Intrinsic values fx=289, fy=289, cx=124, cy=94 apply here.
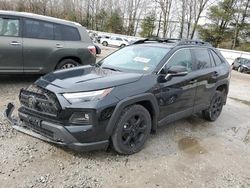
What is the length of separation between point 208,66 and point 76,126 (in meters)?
3.25

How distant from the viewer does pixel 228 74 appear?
21.4 ft

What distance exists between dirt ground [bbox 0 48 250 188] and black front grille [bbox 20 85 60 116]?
603 mm

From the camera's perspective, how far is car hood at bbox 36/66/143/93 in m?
3.73

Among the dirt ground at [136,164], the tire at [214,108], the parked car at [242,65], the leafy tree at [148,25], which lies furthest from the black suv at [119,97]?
the leafy tree at [148,25]

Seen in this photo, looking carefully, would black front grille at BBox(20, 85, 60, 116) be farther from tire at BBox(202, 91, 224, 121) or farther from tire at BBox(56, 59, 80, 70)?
tire at BBox(202, 91, 224, 121)

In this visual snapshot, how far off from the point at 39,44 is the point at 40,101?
11.5 ft

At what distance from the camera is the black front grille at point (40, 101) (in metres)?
3.64

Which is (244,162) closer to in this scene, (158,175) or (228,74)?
(158,175)

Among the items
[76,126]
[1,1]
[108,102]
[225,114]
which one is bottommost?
[225,114]

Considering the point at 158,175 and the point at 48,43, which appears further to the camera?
the point at 48,43

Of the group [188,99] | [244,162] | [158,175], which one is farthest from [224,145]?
[158,175]

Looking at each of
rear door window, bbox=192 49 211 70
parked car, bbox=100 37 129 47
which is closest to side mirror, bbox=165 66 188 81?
rear door window, bbox=192 49 211 70

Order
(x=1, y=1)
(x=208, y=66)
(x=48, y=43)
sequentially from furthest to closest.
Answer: (x=1, y=1) → (x=48, y=43) → (x=208, y=66)

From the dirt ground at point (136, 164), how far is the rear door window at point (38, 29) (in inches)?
106
